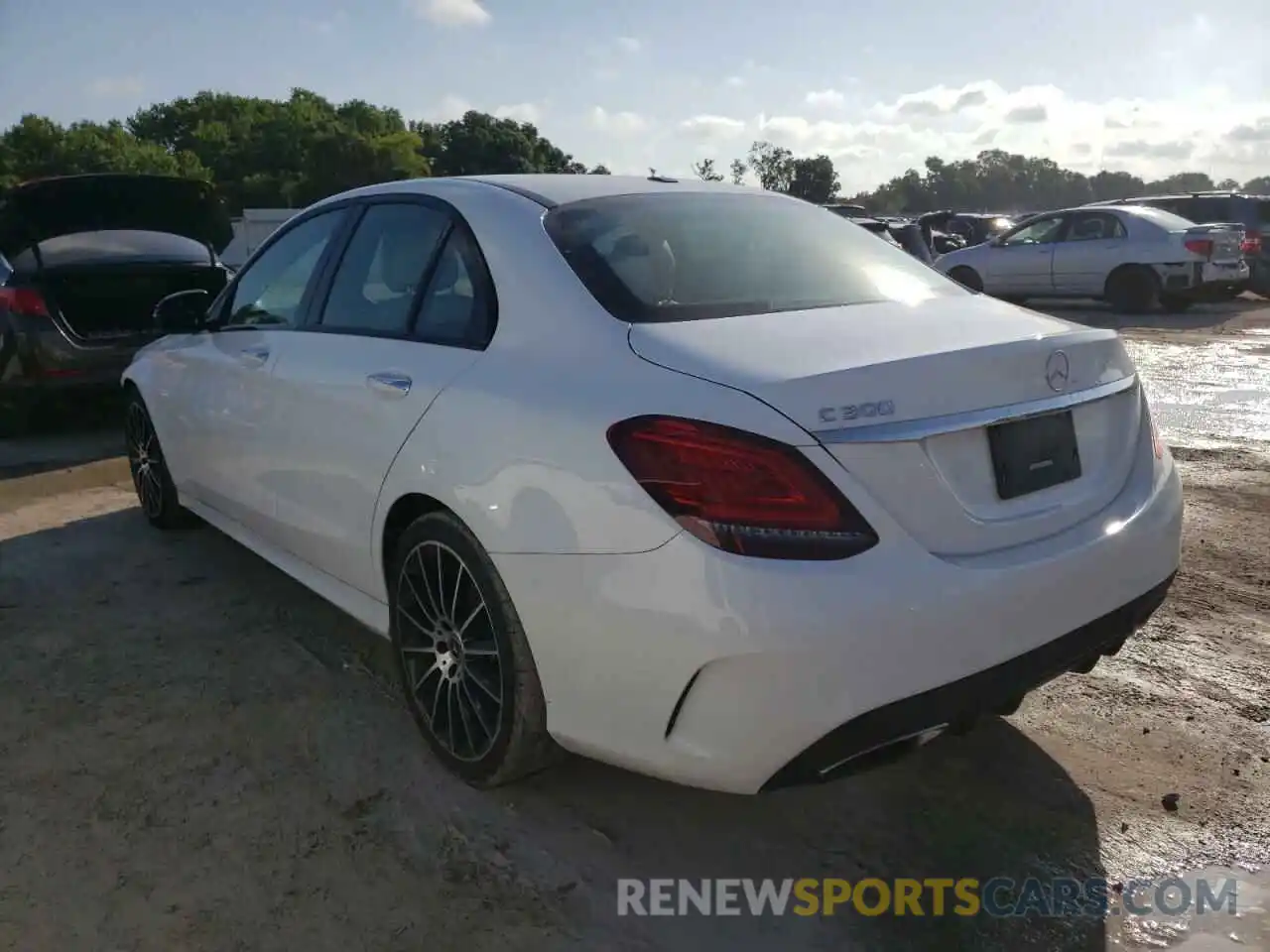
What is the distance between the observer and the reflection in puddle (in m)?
7.08

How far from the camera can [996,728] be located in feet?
10.4

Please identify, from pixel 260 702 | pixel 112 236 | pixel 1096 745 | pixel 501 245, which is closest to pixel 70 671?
pixel 260 702

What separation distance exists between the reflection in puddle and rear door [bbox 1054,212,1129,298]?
2915 millimetres

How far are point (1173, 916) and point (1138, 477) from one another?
103cm

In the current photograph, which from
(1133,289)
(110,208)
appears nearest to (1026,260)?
(1133,289)

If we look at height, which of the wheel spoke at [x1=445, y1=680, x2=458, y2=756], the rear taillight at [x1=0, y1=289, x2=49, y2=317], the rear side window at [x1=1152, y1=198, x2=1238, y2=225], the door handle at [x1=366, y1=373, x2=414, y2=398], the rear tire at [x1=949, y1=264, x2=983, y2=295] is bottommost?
the wheel spoke at [x1=445, y1=680, x2=458, y2=756]

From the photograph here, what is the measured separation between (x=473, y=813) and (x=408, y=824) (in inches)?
6.6

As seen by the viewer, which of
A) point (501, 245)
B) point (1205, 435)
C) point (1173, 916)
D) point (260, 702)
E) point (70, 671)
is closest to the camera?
point (1173, 916)

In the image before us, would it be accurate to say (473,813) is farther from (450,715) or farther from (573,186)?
(573,186)

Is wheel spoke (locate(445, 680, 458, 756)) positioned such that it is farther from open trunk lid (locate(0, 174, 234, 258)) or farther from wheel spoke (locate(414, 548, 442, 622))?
open trunk lid (locate(0, 174, 234, 258))

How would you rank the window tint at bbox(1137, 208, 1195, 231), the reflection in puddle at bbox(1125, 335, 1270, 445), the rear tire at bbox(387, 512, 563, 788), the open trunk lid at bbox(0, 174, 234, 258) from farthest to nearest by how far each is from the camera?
the window tint at bbox(1137, 208, 1195, 231) → the open trunk lid at bbox(0, 174, 234, 258) → the reflection in puddle at bbox(1125, 335, 1270, 445) → the rear tire at bbox(387, 512, 563, 788)

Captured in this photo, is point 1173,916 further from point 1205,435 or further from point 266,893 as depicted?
point 1205,435

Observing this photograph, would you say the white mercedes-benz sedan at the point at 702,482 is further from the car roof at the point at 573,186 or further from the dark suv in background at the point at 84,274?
the dark suv in background at the point at 84,274

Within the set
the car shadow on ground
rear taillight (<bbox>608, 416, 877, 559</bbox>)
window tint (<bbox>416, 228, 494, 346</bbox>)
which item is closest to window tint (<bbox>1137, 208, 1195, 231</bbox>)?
the car shadow on ground
